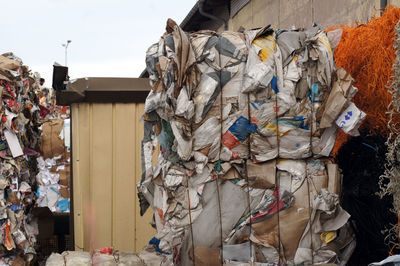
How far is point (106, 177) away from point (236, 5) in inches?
308

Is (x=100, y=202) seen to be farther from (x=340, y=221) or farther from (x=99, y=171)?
(x=340, y=221)

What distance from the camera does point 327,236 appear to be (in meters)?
3.90

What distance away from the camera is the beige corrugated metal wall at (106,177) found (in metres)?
6.01

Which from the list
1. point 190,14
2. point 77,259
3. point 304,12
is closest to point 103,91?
point 77,259

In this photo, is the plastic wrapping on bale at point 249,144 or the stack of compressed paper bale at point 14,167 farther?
the stack of compressed paper bale at point 14,167

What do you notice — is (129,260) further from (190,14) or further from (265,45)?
(190,14)

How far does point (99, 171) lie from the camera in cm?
606

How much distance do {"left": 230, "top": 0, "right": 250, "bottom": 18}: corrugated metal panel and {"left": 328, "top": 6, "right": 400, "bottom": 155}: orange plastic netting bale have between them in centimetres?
814

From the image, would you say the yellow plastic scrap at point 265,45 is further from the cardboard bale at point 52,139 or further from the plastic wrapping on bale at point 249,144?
the cardboard bale at point 52,139

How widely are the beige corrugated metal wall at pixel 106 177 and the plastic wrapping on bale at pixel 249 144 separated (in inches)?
88.6

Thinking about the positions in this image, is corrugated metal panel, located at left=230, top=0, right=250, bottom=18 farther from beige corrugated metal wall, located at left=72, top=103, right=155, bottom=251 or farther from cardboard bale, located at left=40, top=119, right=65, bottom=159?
beige corrugated metal wall, located at left=72, top=103, right=155, bottom=251

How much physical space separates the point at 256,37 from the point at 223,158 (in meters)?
0.80

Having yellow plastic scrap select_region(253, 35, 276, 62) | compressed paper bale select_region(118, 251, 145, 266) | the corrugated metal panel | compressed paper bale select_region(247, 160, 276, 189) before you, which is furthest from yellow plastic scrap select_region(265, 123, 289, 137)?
the corrugated metal panel

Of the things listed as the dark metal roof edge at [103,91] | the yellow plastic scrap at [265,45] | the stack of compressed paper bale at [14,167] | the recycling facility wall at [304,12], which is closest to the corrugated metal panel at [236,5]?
the recycling facility wall at [304,12]
